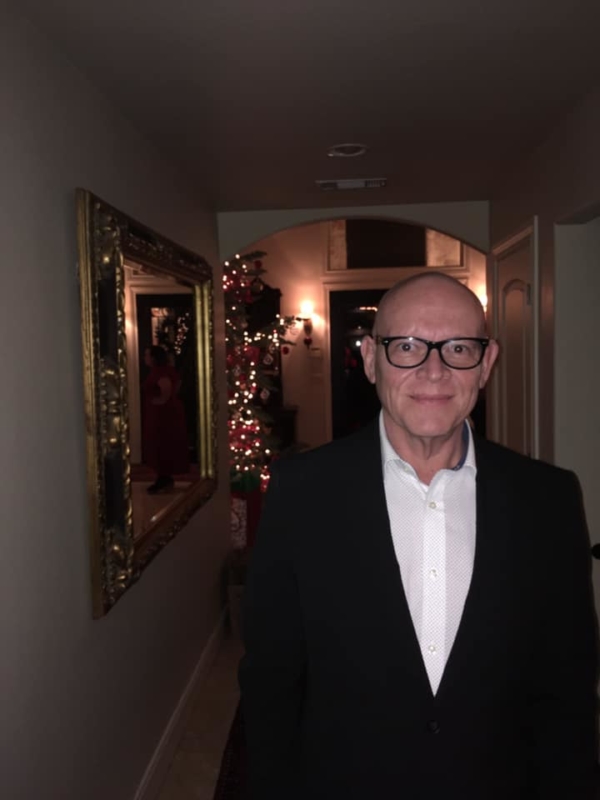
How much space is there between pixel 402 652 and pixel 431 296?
620mm

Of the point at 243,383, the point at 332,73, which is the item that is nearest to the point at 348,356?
the point at 243,383

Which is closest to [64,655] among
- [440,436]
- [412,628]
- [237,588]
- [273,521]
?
[273,521]

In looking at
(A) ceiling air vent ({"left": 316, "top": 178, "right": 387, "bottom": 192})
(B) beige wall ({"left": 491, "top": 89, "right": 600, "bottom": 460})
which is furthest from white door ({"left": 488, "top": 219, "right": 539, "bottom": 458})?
(A) ceiling air vent ({"left": 316, "top": 178, "right": 387, "bottom": 192})

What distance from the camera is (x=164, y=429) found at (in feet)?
8.96

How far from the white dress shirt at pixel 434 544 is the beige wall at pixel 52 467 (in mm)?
838

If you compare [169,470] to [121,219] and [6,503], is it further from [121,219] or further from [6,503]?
[6,503]

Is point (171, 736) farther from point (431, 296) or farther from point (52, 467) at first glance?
point (431, 296)

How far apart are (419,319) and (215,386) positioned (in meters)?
2.43

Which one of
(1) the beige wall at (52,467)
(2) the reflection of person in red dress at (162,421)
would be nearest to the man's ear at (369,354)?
(1) the beige wall at (52,467)

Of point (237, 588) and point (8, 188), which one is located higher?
point (8, 188)

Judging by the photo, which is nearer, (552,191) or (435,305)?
(435,305)

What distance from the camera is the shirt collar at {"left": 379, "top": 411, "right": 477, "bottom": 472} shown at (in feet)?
4.36

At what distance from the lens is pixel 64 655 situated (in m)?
1.83

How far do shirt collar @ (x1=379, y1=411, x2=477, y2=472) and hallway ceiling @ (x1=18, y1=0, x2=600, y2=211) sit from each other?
0.99 meters
